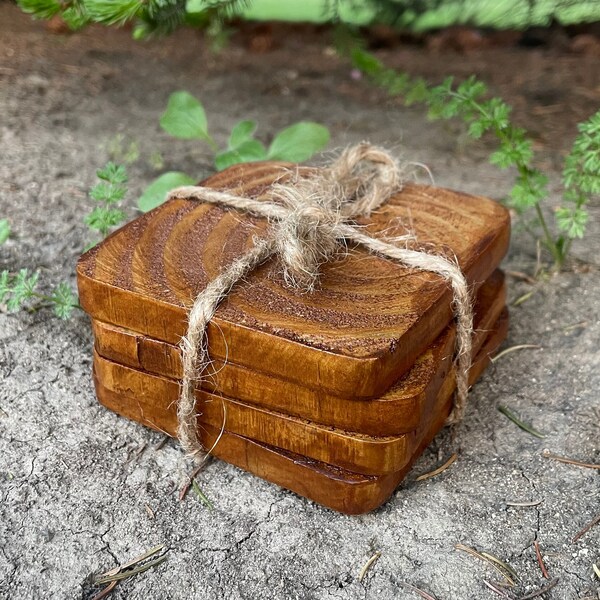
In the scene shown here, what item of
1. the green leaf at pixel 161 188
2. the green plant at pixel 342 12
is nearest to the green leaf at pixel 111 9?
the green plant at pixel 342 12

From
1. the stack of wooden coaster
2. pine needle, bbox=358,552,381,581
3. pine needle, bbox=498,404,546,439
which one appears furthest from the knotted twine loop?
pine needle, bbox=358,552,381,581

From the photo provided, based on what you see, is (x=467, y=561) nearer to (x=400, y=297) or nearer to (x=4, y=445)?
(x=400, y=297)

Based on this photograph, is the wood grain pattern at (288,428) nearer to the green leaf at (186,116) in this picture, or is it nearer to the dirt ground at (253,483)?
the dirt ground at (253,483)

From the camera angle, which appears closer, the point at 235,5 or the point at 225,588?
the point at 225,588

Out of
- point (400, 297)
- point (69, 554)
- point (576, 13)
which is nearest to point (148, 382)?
point (69, 554)

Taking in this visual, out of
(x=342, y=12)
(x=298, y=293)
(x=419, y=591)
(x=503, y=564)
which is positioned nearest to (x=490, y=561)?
(x=503, y=564)

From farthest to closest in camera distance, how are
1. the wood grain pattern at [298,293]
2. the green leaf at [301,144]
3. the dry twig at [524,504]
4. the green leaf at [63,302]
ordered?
the green leaf at [301,144]
the green leaf at [63,302]
the dry twig at [524,504]
the wood grain pattern at [298,293]
